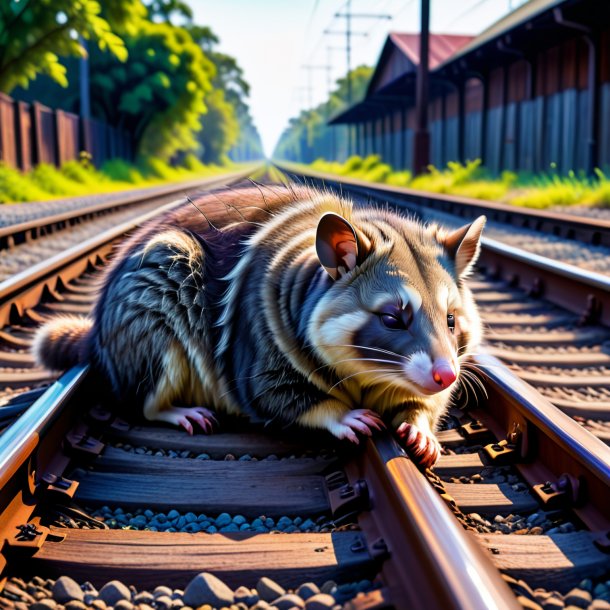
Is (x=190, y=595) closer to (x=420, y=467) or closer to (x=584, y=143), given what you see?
(x=420, y=467)

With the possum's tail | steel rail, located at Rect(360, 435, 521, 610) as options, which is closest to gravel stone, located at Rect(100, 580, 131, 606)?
steel rail, located at Rect(360, 435, 521, 610)

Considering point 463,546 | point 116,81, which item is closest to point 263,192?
point 463,546

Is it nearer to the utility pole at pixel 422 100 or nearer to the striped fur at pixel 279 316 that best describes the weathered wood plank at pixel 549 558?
the striped fur at pixel 279 316

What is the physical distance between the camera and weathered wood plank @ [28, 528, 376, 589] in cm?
194

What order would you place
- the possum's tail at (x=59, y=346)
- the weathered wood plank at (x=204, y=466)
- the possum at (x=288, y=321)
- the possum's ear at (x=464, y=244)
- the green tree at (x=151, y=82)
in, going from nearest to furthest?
the possum at (x=288, y=321), the weathered wood plank at (x=204, y=466), the possum's ear at (x=464, y=244), the possum's tail at (x=59, y=346), the green tree at (x=151, y=82)

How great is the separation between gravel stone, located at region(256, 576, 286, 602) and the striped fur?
785 millimetres

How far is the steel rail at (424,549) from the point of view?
1561 millimetres

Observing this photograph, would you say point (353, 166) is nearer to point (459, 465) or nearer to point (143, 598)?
point (459, 465)

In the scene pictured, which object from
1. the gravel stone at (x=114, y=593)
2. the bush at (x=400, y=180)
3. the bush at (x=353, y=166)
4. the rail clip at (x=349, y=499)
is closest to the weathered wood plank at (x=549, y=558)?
the rail clip at (x=349, y=499)

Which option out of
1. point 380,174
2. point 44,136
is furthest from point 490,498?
point 380,174

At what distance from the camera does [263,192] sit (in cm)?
360

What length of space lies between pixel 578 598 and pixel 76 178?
2611cm

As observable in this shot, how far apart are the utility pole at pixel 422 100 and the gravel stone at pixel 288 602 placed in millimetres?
21125

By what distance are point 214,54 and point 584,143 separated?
70.9 meters
